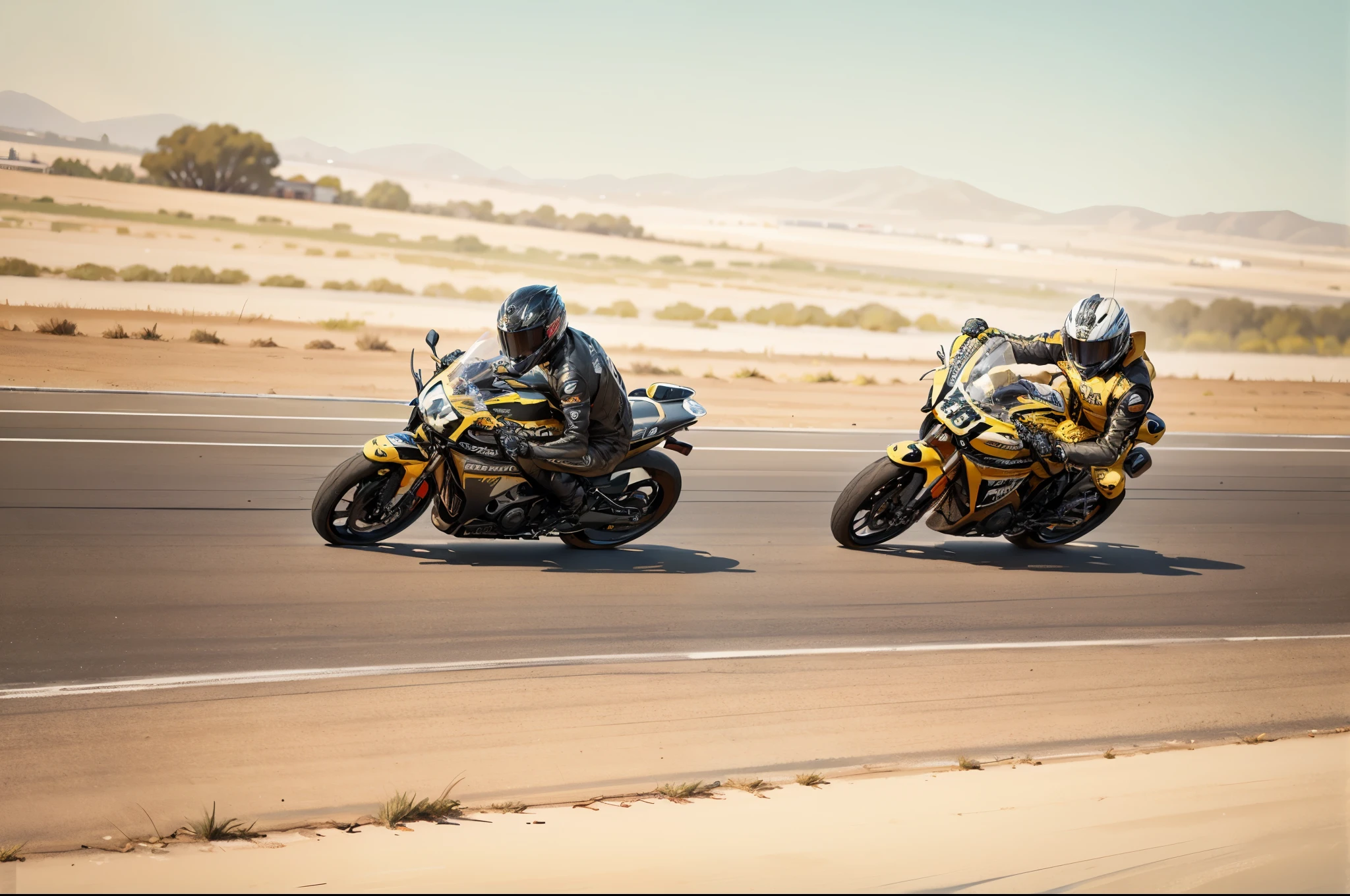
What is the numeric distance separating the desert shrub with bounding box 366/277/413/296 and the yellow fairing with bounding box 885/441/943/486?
45921 mm

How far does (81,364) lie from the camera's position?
20.4m

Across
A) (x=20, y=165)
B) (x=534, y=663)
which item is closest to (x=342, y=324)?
(x=534, y=663)

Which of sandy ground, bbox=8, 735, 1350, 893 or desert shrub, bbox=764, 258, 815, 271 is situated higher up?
desert shrub, bbox=764, 258, 815, 271

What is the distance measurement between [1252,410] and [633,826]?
25.7 metres

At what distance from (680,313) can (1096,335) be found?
4744 centimetres

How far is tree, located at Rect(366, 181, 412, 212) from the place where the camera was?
119 m

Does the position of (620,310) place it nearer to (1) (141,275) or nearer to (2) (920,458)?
(1) (141,275)

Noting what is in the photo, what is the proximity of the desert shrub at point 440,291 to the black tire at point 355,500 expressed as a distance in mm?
46044

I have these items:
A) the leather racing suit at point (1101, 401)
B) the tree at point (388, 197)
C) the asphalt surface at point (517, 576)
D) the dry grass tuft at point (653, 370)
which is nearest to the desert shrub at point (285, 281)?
the dry grass tuft at point (653, 370)

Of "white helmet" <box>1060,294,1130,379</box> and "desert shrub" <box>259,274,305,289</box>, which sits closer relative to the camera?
"white helmet" <box>1060,294,1130,379</box>

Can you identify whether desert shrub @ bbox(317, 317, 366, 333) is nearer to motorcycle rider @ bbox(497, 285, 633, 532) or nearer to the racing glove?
motorcycle rider @ bbox(497, 285, 633, 532)

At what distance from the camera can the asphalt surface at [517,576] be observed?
7430 mm

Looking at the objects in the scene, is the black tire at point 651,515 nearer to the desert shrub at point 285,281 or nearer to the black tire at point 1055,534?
the black tire at point 1055,534

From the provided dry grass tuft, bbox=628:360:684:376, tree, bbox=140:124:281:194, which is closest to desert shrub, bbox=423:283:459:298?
dry grass tuft, bbox=628:360:684:376
